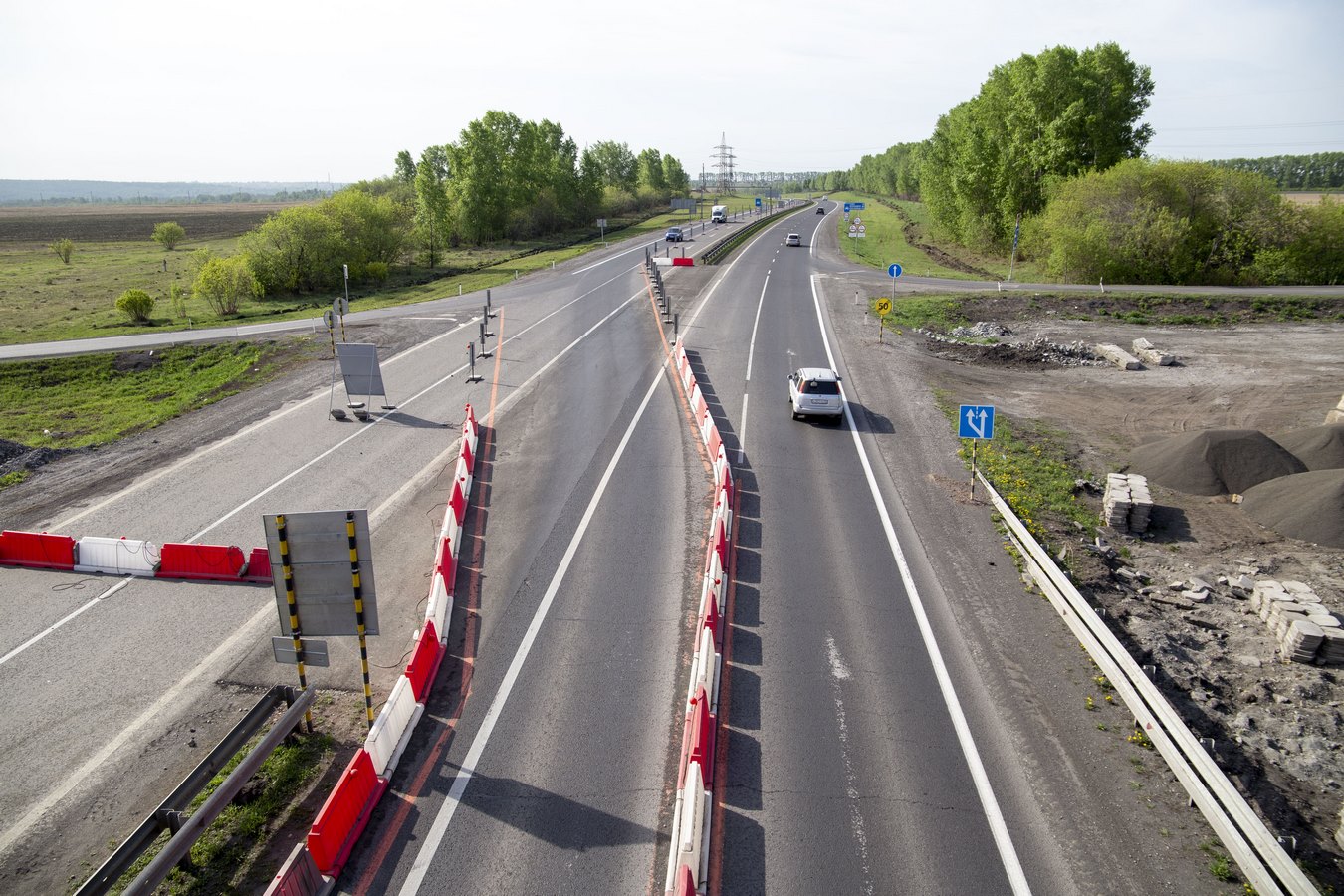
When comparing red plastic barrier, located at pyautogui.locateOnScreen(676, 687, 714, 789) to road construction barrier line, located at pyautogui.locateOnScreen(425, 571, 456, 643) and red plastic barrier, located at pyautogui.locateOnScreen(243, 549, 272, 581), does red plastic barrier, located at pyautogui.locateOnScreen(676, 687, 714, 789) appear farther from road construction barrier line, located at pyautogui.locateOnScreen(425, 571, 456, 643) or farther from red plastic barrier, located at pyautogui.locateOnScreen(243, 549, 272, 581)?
red plastic barrier, located at pyautogui.locateOnScreen(243, 549, 272, 581)

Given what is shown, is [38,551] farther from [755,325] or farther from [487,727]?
[755,325]

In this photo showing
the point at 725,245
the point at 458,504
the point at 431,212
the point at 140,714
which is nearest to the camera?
the point at 140,714

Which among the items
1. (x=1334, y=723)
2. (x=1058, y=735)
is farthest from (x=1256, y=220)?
(x=1058, y=735)

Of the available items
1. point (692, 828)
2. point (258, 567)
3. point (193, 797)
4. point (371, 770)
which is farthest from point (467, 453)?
point (692, 828)

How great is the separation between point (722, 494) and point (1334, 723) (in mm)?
10415

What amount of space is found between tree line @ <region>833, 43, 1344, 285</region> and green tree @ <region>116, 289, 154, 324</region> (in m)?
53.5

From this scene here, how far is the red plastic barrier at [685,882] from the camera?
777 cm

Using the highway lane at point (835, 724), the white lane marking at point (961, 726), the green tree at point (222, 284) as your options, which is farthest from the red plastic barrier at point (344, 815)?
the green tree at point (222, 284)

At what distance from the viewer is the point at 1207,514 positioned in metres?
18.7

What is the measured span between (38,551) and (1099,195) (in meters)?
54.4

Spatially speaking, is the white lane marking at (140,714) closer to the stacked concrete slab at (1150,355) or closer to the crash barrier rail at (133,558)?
the crash barrier rail at (133,558)

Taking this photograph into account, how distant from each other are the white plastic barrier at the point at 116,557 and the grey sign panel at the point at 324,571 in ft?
23.8

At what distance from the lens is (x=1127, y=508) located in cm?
1773

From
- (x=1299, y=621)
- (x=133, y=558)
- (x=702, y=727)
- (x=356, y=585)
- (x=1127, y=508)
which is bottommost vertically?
(x=1299, y=621)
